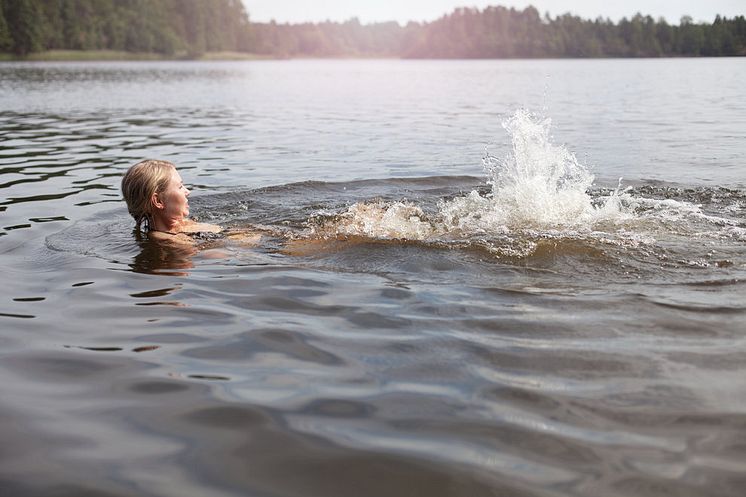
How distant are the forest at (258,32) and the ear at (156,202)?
47.0 ft

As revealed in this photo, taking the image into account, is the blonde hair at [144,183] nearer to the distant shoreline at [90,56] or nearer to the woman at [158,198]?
the woman at [158,198]

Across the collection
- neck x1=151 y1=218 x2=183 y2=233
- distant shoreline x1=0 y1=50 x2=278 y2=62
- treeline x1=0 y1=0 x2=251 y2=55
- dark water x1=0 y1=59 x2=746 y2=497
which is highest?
treeline x1=0 y1=0 x2=251 y2=55

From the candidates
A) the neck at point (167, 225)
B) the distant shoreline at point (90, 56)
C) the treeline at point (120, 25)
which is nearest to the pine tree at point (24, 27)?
the treeline at point (120, 25)

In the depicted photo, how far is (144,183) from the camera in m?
6.46

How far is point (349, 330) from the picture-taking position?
4316 mm

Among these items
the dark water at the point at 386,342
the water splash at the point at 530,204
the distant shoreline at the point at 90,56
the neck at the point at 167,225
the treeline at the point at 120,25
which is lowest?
the dark water at the point at 386,342

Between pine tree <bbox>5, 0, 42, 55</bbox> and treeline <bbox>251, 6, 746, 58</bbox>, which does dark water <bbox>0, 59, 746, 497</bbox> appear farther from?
pine tree <bbox>5, 0, 42, 55</bbox>

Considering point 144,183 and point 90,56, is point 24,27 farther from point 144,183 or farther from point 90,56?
point 144,183

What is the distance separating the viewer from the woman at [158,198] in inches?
255

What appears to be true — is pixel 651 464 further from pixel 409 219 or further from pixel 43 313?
pixel 409 219

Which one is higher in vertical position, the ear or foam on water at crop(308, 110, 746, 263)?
the ear

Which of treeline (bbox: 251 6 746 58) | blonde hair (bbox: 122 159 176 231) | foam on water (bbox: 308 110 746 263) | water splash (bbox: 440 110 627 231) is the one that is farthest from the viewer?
treeline (bbox: 251 6 746 58)

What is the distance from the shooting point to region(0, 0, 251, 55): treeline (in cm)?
8962

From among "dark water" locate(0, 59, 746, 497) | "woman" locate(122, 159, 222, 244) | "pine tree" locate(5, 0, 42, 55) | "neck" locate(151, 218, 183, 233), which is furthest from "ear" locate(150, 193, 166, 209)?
"pine tree" locate(5, 0, 42, 55)
